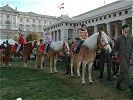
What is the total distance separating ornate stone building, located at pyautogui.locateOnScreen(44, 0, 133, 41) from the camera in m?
36.7

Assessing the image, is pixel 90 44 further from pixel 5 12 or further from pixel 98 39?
pixel 5 12

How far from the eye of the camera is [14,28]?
10794 centimetres

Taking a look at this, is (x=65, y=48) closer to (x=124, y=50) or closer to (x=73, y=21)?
(x=124, y=50)

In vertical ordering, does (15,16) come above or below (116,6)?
above

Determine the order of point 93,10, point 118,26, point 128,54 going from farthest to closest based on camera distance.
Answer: point 93,10
point 118,26
point 128,54

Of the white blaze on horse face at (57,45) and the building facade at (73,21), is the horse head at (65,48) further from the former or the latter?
the building facade at (73,21)

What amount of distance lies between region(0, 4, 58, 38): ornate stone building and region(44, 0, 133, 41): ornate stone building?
44.3 meters

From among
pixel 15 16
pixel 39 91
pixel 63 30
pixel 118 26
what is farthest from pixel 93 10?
pixel 15 16

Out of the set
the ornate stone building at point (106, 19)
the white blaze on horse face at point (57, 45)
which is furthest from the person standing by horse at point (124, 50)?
the ornate stone building at point (106, 19)

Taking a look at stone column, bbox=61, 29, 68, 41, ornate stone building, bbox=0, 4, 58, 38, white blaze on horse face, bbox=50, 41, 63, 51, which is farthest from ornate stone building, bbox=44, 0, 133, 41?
ornate stone building, bbox=0, 4, 58, 38

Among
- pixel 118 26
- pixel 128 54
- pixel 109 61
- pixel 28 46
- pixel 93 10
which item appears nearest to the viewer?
pixel 128 54

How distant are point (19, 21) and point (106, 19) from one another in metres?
81.4

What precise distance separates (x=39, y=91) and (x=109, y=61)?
3.96 meters

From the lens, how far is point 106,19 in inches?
1699
